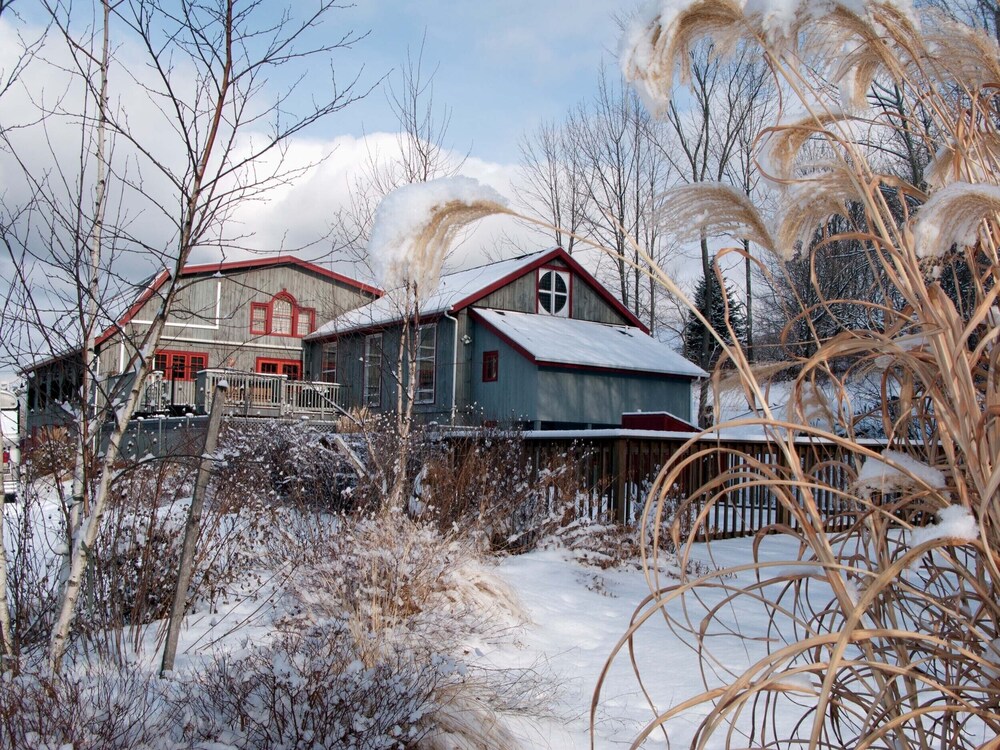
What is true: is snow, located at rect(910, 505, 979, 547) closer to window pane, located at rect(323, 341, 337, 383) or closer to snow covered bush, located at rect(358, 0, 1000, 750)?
snow covered bush, located at rect(358, 0, 1000, 750)

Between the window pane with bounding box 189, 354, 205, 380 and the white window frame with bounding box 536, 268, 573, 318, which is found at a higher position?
the white window frame with bounding box 536, 268, 573, 318

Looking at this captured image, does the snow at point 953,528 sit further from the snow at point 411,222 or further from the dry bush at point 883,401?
the snow at point 411,222

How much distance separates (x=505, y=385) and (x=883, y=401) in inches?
674

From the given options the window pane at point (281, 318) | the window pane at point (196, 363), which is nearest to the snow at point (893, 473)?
the window pane at point (196, 363)

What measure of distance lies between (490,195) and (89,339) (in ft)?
8.70

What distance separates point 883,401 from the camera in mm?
1776

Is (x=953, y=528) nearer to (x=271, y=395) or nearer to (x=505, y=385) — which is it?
(x=505, y=385)

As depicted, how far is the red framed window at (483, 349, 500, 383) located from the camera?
19.2 m

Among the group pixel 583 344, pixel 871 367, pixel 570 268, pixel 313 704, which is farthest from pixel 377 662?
pixel 570 268

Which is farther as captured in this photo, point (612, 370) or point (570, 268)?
point (570, 268)

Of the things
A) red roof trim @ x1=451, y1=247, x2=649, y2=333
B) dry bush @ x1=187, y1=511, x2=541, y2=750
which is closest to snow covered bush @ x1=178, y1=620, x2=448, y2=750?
dry bush @ x1=187, y1=511, x2=541, y2=750

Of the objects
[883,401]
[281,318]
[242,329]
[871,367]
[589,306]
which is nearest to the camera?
[883,401]

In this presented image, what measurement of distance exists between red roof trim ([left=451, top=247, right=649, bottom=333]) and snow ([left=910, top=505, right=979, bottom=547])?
17.9m

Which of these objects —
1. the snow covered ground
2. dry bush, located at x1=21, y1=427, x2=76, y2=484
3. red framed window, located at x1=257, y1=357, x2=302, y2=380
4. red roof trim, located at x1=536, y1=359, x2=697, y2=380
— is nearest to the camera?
the snow covered ground
